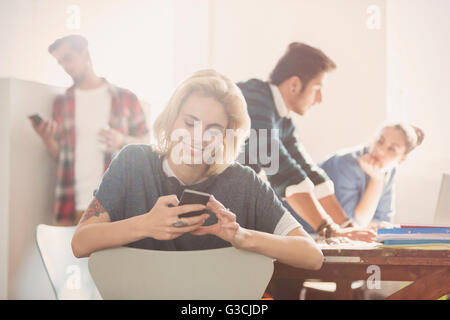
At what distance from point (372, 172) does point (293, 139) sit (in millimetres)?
429

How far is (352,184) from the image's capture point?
92.4 inches

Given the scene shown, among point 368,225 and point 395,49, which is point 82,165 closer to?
point 368,225

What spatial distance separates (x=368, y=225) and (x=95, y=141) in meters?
1.39

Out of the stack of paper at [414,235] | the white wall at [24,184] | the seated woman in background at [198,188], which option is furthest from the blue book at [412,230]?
the white wall at [24,184]

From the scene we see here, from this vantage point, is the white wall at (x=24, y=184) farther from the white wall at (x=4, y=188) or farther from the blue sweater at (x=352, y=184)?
the blue sweater at (x=352, y=184)

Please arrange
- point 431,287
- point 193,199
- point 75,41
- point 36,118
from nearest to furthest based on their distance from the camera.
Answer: point 193,199, point 431,287, point 36,118, point 75,41

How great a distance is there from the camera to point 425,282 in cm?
146

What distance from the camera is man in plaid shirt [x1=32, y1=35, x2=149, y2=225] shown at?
2213mm

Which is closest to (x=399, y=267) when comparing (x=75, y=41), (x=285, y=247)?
(x=285, y=247)

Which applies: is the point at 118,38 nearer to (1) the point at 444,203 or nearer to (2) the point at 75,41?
(2) the point at 75,41

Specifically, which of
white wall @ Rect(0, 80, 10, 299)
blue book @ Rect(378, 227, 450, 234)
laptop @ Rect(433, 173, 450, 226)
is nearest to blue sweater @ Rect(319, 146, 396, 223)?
laptop @ Rect(433, 173, 450, 226)

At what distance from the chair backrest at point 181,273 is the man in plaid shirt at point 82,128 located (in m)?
1.13

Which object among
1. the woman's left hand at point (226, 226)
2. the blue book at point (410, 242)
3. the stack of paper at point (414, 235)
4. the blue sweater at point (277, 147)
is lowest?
the blue book at point (410, 242)

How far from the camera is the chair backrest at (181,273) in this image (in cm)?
112
